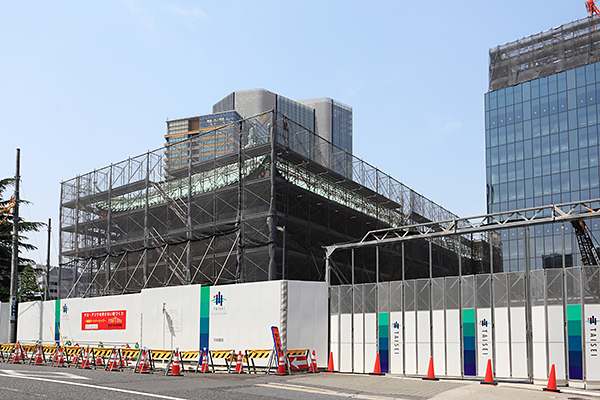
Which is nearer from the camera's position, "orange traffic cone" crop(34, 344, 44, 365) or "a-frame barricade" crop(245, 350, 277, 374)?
"a-frame barricade" crop(245, 350, 277, 374)

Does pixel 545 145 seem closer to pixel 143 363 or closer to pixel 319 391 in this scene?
pixel 143 363

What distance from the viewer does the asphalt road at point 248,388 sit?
552 inches

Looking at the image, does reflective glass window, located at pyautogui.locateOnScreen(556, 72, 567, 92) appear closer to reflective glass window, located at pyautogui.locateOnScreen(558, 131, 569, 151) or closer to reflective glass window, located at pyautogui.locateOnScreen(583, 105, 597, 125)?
reflective glass window, located at pyautogui.locateOnScreen(583, 105, 597, 125)

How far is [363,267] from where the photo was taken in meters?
44.9

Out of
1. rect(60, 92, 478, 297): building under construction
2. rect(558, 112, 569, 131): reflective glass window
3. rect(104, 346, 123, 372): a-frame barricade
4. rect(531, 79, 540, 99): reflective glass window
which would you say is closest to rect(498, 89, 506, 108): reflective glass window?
rect(531, 79, 540, 99): reflective glass window

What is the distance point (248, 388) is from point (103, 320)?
52.2 ft

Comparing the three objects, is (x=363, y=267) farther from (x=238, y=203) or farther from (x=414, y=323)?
(x=414, y=323)

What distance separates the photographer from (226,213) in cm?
3934

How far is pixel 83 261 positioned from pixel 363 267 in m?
21.3

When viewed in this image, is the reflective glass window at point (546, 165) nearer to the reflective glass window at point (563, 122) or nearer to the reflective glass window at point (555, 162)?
the reflective glass window at point (555, 162)

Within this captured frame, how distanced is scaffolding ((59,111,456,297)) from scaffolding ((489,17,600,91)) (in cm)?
3482

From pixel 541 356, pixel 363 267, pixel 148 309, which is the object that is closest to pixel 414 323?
pixel 541 356

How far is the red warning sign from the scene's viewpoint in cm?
2895

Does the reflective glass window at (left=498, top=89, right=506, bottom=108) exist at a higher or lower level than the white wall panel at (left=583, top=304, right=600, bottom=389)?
higher
